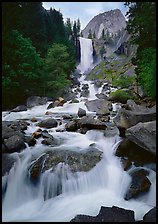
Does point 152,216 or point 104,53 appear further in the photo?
point 104,53

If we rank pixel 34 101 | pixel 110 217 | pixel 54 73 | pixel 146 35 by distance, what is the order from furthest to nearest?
1. pixel 54 73
2. pixel 34 101
3. pixel 146 35
4. pixel 110 217

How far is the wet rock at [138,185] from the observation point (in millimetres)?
6668

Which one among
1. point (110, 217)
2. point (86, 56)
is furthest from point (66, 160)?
point (86, 56)

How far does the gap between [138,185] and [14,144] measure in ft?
14.6

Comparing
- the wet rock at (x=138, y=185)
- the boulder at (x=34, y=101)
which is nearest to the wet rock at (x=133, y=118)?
the wet rock at (x=138, y=185)

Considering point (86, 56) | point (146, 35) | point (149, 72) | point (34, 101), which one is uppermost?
point (86, 56)

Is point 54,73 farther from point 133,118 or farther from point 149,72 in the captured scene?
point 133,118

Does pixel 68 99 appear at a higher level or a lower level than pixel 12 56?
lower

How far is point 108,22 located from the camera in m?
138

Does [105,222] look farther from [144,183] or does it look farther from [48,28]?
[48,28]

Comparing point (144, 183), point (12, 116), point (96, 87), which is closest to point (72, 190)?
point (144, 183)

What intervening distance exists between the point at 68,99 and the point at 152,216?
16587mm

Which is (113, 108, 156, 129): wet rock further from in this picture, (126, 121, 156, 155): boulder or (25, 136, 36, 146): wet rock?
Result: (25, 136, 36, 146): wet rock

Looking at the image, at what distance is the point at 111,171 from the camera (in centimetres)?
770
